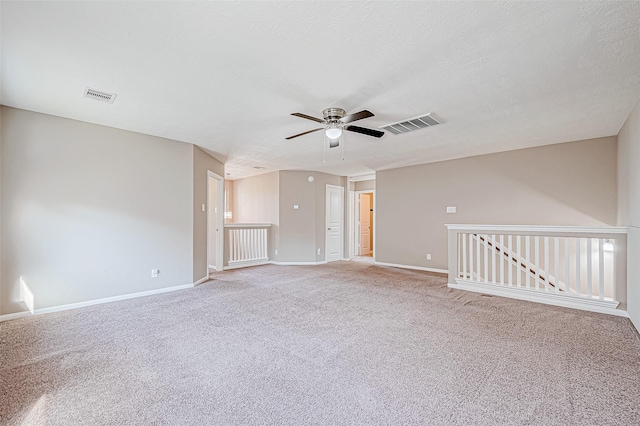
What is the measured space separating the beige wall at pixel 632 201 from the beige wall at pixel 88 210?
18.9 ft

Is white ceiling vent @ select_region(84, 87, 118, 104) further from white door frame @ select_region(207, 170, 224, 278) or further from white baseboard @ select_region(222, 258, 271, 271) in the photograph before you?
white baseboard @ select_region(222, 258, 271, 271)

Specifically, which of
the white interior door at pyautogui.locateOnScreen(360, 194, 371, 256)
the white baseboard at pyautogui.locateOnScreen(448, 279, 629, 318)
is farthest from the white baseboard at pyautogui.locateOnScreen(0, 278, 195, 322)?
the white interior door at pyautogui.locateOnScreen(360, 194, 371, 256)

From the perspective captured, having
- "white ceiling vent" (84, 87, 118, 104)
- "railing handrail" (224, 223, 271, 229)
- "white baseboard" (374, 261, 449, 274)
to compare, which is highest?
"white ceiling vent" (84, 87, 118, 104)

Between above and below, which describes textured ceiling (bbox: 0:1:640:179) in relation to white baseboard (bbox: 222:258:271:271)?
above

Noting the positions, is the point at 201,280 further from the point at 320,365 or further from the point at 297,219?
the point at 320,365

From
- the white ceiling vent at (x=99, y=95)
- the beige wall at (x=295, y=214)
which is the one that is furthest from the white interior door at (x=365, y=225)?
the white ceiling vent at (x=99, y=95)

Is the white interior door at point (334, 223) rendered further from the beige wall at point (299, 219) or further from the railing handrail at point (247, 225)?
the railing handrail at point (247, 225)

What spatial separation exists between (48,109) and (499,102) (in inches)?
202

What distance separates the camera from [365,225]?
9.52 meters

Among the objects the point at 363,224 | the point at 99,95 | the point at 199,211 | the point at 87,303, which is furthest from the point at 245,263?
the point at 99,95

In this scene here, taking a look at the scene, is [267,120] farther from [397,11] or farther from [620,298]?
Answer: [620,298]

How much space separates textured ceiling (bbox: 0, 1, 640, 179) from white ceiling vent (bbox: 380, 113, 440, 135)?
137 millimetres

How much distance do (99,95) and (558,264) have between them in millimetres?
5910

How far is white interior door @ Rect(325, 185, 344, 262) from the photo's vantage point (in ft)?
25.3
